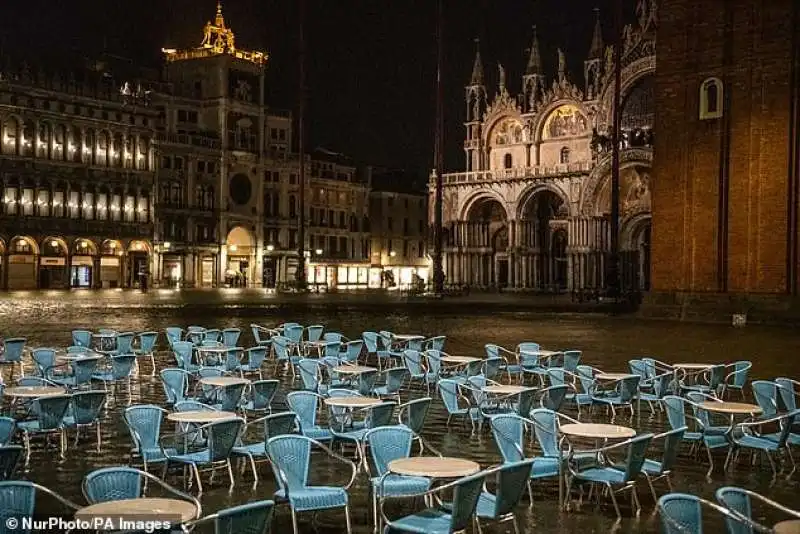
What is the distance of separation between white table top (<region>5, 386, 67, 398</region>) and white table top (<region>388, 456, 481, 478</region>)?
499 cm

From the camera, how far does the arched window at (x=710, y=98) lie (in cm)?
3186

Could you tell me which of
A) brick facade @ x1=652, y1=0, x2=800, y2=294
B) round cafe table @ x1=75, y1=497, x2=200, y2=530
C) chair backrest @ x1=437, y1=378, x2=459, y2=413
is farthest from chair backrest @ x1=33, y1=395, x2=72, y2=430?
brick facade @ x1=652, y1=0, x2=800, y2=294

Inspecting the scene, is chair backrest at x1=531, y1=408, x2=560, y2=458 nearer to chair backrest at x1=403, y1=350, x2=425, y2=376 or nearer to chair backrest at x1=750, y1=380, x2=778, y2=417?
chair backrest at x1=750, y1=380, x2=778, y2=417

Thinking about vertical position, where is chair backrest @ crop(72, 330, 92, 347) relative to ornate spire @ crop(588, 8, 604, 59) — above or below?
below

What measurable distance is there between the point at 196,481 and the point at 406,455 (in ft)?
8.33

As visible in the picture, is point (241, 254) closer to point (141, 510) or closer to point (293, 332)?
point (293, 332)

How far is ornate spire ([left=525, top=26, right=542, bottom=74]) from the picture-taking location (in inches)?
2869

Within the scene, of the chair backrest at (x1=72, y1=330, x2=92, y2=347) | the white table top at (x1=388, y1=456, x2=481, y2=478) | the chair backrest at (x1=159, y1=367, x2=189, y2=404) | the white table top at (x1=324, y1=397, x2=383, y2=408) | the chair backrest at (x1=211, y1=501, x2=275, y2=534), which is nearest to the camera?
the chair backrest at (x1=211, y1=501, x2=275, y2=534)

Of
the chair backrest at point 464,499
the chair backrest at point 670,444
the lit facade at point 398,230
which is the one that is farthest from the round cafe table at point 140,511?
the lit facade at point 398,230

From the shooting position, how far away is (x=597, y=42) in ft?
227

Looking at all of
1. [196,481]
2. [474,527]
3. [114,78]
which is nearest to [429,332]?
[196,481]

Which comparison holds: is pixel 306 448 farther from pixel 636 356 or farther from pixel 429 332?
pixel 429 332

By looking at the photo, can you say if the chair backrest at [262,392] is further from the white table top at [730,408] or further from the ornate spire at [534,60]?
the ornate spire at [534,60]

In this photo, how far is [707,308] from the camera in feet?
104
